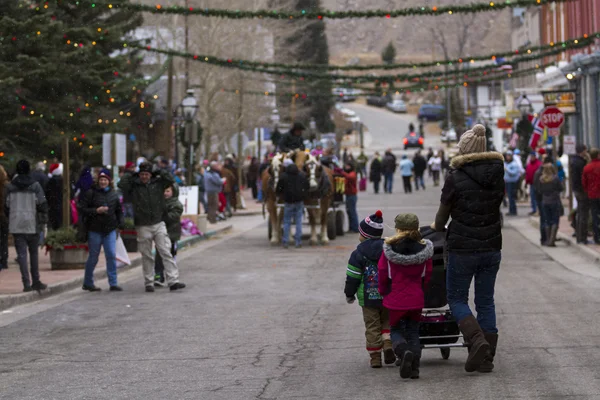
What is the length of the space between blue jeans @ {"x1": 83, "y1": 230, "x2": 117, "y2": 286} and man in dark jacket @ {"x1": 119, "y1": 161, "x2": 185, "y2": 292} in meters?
0.50

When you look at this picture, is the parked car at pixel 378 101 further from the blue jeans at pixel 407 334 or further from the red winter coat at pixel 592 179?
the blue jeans at pixel 407 334

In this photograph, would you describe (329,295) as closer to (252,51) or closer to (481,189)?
(481,189)

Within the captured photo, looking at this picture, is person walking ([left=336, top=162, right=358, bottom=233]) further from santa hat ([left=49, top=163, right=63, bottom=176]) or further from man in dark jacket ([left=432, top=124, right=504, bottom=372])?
man in dark jacket ([left=432, top=124, right=504, bottom=372])

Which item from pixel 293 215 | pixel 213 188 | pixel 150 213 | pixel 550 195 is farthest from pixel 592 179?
pixel 213 188

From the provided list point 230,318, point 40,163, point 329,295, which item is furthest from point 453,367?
point 40,163

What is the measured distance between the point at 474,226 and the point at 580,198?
516 inches

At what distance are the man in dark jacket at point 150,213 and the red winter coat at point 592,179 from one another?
840 cm

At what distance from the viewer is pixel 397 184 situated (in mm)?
61125

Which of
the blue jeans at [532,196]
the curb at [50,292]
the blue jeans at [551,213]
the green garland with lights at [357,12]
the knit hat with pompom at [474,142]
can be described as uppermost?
the green garland with lights at [357,12]

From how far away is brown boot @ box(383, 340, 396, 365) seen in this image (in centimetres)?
986

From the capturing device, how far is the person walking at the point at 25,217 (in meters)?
16.4

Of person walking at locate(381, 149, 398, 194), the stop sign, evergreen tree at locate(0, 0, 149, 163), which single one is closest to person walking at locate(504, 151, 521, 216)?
the stop sign

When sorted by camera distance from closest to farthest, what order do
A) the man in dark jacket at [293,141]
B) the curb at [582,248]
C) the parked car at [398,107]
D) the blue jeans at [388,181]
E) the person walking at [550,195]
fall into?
the curb at [582,248]
the person walking at [550,195]
the man in dark jacket at [293,141]
the blue jeans at [388,181]
the parked car at [398,107]

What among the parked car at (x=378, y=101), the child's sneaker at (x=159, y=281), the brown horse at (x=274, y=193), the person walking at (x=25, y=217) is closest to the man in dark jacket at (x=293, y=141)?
the brown horse at (x=274, y=193)
